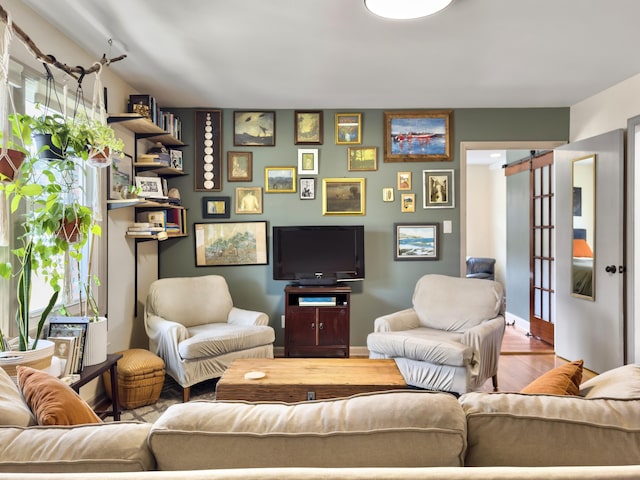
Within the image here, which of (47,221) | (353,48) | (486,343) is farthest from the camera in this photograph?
(486,343)

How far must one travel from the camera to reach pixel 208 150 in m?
4.25

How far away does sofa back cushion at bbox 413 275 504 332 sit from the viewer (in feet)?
11.3

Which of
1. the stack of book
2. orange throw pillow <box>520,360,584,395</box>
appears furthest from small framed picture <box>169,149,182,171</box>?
orange throw pillow <box>520,360,584,395</box>

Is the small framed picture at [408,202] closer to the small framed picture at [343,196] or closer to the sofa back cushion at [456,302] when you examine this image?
the small framed picture at [343,196]

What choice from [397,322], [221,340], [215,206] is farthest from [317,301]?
[215,206]

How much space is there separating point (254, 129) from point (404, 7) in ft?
7.85

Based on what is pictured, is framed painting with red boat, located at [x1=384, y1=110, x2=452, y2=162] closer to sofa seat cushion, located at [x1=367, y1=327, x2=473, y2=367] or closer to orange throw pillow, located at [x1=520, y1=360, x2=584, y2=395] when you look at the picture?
sofa seat cushion, located at [x1=367, y1=327, x2=473, y2=367]

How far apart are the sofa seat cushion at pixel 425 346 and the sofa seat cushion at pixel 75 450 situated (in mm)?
2394

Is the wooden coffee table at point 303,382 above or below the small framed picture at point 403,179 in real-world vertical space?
below

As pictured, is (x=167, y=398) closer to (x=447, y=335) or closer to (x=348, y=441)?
(x=447, y=335)

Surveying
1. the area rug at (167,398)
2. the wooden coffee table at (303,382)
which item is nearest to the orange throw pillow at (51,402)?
the wooden coffee table at (303,382)

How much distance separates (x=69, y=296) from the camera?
2.78 meters

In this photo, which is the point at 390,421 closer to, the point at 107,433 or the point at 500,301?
the point at 107,433

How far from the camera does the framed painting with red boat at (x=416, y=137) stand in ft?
14.0
